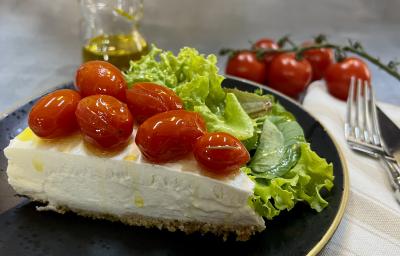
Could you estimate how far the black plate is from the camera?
1563mm

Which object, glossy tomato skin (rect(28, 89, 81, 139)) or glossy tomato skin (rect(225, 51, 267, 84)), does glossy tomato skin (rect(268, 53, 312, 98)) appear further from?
glossy tomato skin (rect(28, 89, 81, 139))

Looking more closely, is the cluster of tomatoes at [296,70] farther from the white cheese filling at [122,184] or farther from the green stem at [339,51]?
the white cheese filling at [122,184]

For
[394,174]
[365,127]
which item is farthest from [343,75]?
[394,174]

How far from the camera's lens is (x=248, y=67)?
2785mm

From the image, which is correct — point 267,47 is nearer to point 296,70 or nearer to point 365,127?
point 296,70

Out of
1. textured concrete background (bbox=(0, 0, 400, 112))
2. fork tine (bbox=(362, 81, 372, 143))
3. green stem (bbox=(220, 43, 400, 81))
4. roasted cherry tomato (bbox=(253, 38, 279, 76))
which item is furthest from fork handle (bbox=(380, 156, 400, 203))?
textured concrete background (bbox=(0, 0, 400, 112))

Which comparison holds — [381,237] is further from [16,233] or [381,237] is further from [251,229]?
[16,233]

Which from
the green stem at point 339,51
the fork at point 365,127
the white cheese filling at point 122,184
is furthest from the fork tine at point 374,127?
the white cheese filling at point 122,184

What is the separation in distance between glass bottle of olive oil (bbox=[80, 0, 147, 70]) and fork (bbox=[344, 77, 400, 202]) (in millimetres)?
1101

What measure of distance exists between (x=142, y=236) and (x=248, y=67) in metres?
1.37

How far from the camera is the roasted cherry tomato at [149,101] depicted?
1.71 metres

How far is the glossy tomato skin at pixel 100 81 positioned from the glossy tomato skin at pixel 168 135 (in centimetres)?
23

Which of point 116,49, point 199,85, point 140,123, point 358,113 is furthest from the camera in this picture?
point 116,49

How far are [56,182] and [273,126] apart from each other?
0.80 m
